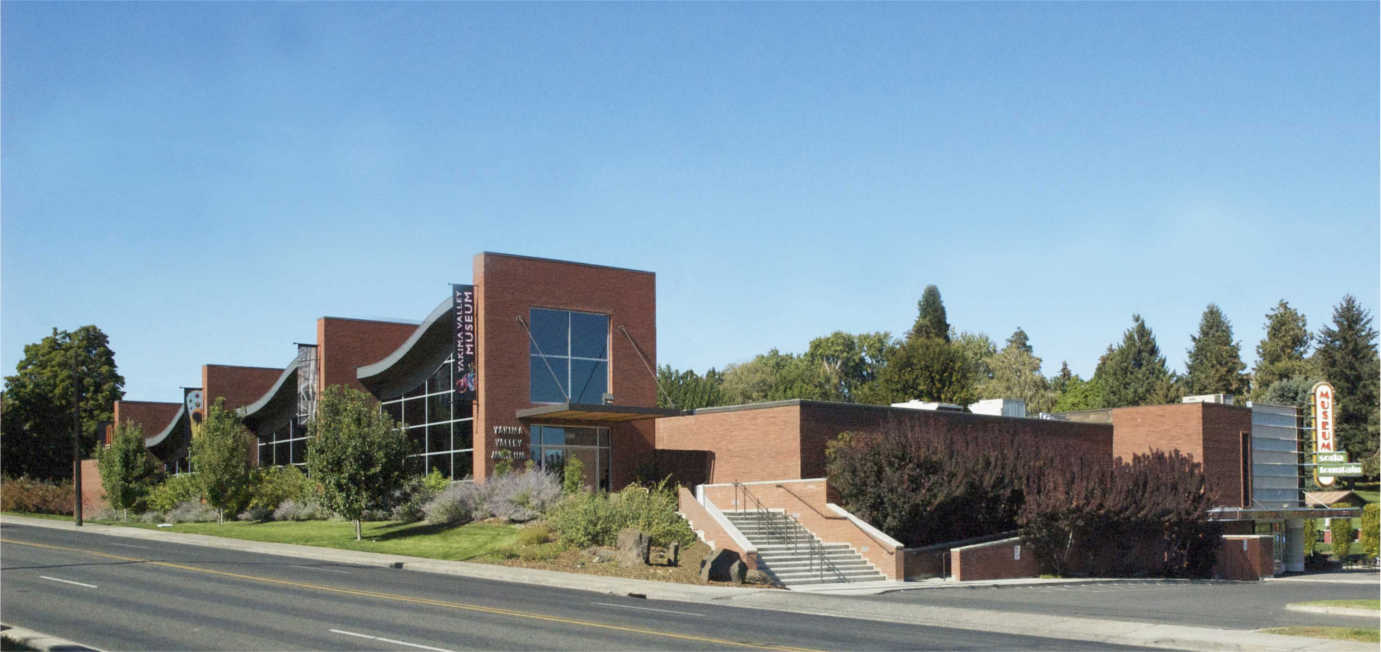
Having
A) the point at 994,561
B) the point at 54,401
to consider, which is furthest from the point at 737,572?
the point at 54,401

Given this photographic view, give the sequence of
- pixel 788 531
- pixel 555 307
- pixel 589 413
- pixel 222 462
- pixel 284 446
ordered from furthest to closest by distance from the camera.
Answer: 1. pixel 284 446
2. pixel 222 462
3. pixel 555 307
4. pixel 589 413
5. pixel 788 531

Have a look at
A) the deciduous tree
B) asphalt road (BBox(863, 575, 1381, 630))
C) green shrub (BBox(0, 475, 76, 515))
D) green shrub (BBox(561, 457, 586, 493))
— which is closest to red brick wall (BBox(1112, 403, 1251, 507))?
asphalt road (BBox(863, 575, 1381, 630))

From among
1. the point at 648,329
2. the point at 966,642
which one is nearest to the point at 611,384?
the point at 648,329

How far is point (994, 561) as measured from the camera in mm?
37062

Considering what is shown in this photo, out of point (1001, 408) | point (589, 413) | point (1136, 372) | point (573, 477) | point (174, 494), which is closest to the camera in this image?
point (589, 413)

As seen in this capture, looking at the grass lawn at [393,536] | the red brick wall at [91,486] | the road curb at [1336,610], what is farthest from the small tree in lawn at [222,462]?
the road curb at [1336,610]

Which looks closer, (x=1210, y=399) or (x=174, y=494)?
(x=174, y=494)

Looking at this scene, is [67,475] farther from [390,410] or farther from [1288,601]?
[1288,601]

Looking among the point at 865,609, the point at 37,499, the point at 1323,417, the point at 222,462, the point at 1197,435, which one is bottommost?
the point at 37,499

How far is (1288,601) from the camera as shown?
3084 centimetres

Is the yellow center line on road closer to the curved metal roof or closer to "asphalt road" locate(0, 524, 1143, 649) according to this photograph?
"asphalt road" locate(0, 524, 1143, 649)

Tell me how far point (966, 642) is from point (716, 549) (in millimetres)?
15550

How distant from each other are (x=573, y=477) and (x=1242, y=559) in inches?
1057

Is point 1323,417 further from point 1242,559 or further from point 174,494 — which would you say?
point 174,494
